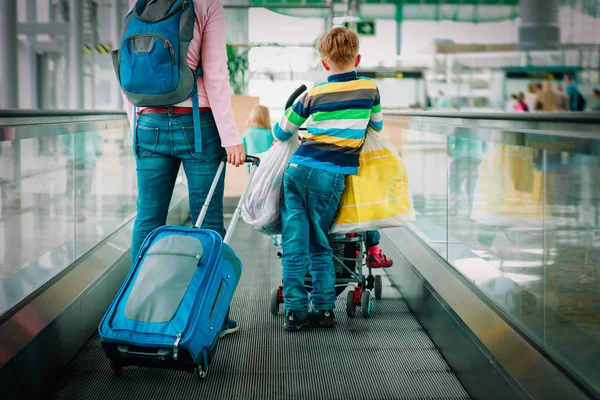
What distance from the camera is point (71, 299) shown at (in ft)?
11.8

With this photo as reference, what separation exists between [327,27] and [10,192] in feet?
42.3

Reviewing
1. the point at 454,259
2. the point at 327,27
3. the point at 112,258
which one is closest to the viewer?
the point at 454,259

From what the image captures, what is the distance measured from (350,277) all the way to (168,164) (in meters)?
1.58

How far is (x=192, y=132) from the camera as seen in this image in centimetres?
347

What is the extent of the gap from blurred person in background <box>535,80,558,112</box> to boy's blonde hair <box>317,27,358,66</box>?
201 cm

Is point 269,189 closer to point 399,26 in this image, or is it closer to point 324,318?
point 324,318

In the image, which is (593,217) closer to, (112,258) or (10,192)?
(10,192)

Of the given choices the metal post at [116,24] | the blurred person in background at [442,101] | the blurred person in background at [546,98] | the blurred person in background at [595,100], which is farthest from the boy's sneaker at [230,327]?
the blurred person in background at [442,101]

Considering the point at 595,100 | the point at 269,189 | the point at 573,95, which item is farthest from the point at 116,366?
the point at 573,95

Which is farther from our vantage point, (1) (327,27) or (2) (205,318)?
(1) (327,27)

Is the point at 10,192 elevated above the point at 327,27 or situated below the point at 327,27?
below

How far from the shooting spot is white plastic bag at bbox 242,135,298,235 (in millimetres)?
4273

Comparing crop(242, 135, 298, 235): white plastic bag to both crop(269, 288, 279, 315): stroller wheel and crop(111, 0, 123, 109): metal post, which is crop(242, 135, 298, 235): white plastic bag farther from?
crop(111, 0, 123, 109): metal post

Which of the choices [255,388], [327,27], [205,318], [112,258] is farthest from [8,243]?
[327,27]
